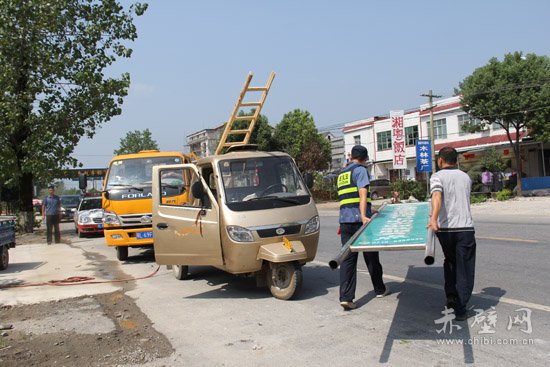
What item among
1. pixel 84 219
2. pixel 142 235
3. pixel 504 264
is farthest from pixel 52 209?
pixel 504 264

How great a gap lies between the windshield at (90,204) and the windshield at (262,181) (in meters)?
16.6

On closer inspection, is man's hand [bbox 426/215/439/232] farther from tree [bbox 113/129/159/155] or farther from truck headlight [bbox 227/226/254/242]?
tree [bbox 113/129/159/155]

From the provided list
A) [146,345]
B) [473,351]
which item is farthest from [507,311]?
[146,345]

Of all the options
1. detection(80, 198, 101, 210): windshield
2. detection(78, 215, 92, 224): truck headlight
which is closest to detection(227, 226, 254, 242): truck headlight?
detection(78, 215, 92, 224): truck headlight

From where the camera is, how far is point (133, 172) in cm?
1177

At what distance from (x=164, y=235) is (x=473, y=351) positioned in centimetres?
466

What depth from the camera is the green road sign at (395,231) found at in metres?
4.68

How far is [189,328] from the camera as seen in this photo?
5754mm

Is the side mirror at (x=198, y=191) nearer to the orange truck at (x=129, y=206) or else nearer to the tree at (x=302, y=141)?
the orange truck at (x=129, y=206)

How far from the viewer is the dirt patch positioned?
4.93m

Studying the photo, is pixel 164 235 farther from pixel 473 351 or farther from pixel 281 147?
pixel 281 147

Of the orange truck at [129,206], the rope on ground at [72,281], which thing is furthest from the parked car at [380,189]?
the rope on ground at [72,281]

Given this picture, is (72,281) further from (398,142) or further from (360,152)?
(398,142)

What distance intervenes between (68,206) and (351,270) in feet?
115
